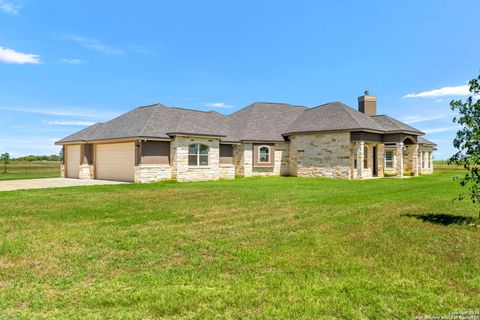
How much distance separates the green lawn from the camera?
4.24 m

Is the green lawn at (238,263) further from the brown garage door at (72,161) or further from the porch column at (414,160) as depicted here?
the porch column at (414,160)

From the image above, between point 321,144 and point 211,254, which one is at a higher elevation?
point 321,144

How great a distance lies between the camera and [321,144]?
27.0m

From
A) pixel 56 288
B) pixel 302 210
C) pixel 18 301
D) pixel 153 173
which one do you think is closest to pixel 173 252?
pixel 56 288

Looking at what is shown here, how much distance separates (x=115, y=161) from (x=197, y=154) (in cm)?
637

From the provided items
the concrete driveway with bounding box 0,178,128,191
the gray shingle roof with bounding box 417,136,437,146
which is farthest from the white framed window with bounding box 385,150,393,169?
the concrete driveway with bounding box 0,178,128,191

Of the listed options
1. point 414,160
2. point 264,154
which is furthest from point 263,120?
point 414,160

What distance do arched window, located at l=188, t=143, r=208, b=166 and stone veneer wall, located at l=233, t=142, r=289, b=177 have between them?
408cm

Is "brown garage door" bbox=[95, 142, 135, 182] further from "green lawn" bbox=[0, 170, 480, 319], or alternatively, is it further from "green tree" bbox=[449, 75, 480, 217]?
"green tree" bbox=[449, 75, 480, 217]

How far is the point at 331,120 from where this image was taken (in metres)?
27.5

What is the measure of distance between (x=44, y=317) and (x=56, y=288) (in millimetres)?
982

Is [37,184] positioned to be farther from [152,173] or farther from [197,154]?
[197,154]

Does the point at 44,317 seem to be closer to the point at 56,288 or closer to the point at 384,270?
the point at 56,288

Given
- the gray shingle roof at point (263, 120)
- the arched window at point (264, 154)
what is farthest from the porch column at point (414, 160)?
the arched window at point (264, 154)
